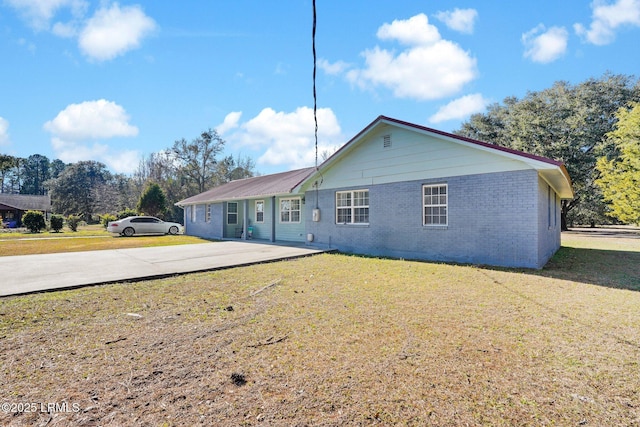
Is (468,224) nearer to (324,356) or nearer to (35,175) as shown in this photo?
(324,356)

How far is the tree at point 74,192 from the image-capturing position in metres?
50.0

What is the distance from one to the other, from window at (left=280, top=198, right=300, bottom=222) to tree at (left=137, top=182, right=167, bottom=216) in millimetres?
21539

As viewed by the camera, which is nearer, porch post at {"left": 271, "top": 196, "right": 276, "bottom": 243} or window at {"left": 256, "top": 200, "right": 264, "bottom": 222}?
porch post at {"left": 271, "top": 196, "right": 276, "bottom": 243}

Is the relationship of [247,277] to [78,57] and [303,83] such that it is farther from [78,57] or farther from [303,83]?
[78,57]

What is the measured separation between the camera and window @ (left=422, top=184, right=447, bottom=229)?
33.3 feet

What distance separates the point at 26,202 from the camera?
44938 millimetres

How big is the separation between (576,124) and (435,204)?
79.4 feet

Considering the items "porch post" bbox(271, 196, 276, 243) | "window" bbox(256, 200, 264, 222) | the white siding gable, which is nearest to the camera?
the white siding gable

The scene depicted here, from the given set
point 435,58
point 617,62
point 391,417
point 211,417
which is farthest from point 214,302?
point 617,62

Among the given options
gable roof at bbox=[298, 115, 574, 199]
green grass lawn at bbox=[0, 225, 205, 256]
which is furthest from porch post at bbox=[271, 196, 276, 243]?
green grass lawn at bbox=[0, 225, 205, 256]

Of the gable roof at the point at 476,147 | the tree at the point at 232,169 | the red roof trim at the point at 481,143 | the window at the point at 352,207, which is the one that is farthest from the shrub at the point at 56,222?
the red roof trim at the point at 481,143

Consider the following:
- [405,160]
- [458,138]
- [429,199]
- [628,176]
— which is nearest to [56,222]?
[405,160]

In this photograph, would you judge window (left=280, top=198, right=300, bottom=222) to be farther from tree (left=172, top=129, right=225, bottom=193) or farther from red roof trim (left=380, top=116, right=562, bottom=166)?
tree (left=172, top=129, right=225, bottom=193)

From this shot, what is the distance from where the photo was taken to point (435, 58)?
855 cm
